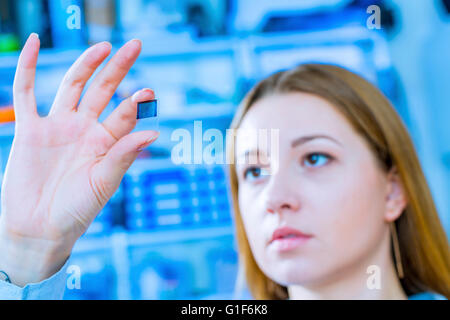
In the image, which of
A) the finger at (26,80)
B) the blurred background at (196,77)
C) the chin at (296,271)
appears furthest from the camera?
the blurred background at (196,77)

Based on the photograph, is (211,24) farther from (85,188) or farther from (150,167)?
(85,188)

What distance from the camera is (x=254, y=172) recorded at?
2.90 feet

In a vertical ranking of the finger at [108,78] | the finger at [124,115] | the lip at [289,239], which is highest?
the finger at [108,78]

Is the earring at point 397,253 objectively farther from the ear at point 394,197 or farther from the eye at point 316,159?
the eye at point 316,159

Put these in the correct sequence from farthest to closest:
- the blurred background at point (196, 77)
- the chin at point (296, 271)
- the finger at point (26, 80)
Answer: the blurred background at point (196, 77) → the chin at point (296, 271) → the finger at point (26, 80)

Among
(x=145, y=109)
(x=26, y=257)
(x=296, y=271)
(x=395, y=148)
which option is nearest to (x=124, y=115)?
(x=145, y=109)

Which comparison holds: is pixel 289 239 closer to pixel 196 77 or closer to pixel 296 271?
pixel 296 271

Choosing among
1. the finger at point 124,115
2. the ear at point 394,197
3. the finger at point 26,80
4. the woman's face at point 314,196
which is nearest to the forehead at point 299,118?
the woman's face at point 314,196

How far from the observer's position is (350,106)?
870mm

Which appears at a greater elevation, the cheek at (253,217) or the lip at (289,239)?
the cheek at (253,217)

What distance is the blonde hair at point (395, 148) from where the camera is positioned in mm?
877
